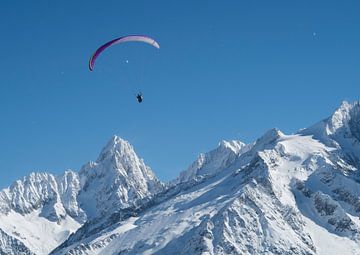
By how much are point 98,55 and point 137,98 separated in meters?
13.9

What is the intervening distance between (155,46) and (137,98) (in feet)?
35.0

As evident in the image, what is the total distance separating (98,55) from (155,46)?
12.2m

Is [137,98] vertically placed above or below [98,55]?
below

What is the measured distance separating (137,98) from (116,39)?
1255 cm

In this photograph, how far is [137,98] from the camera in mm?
130625

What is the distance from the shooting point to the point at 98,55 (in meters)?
138

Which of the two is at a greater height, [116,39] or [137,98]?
[116,39]

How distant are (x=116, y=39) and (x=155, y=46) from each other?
7559 mm

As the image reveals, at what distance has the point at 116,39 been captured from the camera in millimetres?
134375

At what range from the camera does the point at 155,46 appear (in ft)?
438

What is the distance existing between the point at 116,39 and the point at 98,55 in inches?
234
